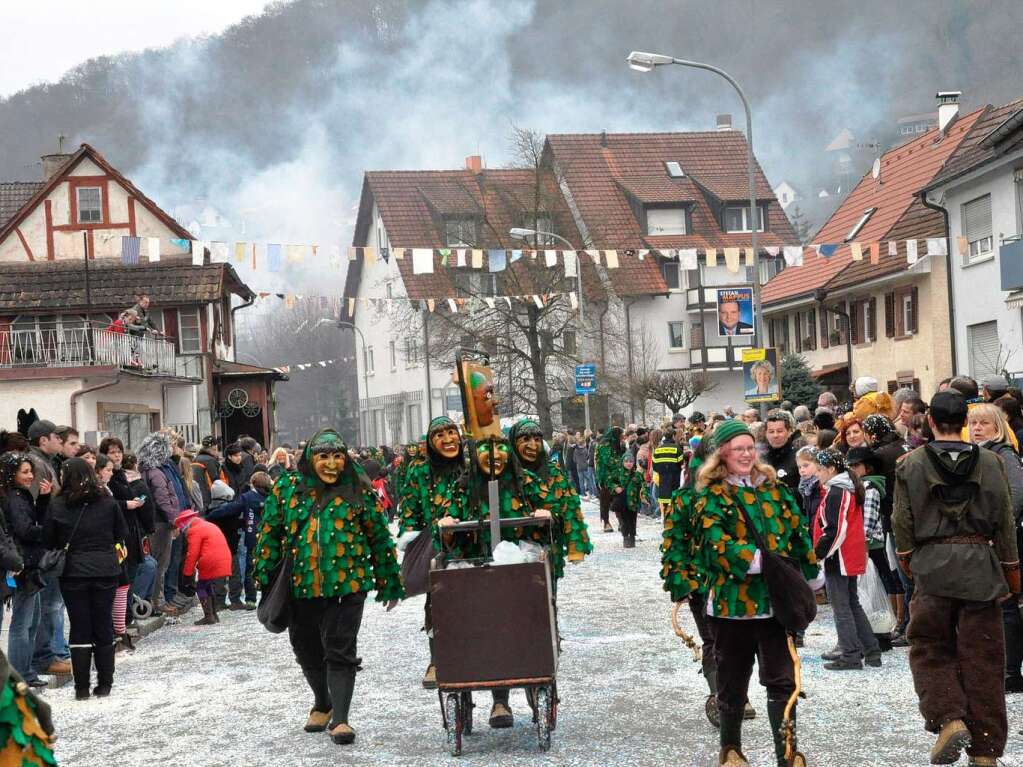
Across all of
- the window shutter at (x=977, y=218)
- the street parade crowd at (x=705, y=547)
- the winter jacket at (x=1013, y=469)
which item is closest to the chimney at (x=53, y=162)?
the window shutter at (x=977, y=218)

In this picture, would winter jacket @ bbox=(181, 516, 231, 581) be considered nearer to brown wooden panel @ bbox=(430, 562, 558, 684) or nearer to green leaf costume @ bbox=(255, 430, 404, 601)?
green leaf costume @ bbox=(255, 430, 404, 601)

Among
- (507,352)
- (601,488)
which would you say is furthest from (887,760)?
(507,352)

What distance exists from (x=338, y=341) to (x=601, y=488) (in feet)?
302

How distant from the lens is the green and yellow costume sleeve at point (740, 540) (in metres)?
6.76

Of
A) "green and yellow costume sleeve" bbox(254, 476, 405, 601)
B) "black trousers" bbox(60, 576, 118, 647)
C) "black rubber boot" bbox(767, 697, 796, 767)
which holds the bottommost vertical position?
"black rubber boot" bbox(767, 697, 796, 767)

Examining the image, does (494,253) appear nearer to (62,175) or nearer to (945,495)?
(62,175)

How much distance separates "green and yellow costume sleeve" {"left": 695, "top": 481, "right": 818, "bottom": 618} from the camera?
676 centimetres

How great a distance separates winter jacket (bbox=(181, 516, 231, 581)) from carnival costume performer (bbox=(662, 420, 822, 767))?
8.48 metres

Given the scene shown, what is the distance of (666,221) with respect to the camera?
61719 mm

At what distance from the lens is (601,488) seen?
79.7ft

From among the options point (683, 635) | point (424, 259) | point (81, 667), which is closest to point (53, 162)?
point (424, 259)

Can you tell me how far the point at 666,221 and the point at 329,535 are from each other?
178 ft

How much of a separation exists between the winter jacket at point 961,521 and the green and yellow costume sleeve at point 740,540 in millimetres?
551

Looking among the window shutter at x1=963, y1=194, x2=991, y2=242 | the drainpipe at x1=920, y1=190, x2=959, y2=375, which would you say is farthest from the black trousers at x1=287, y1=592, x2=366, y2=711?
the drainpipe at x1=920, y1=190, x2=959, y2=375
